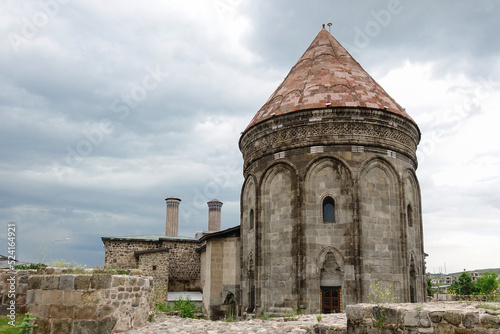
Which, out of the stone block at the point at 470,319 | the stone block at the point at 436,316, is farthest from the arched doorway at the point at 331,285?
the stone block at the point at 470,319

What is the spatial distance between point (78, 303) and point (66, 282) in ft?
1.62

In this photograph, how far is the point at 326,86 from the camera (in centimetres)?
1753

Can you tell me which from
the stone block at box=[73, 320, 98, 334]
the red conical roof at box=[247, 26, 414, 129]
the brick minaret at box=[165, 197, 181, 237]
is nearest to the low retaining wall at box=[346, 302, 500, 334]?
the stone block at box=[73, 320, 98, 334]

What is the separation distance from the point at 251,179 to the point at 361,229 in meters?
5.48

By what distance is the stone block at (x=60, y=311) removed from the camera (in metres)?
8.22

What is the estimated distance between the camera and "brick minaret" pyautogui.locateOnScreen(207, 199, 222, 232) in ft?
115

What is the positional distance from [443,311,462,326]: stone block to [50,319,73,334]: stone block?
682 centimetres

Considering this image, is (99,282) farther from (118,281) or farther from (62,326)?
(62,326)

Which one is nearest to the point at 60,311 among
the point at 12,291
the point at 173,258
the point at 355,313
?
the point at 12,291

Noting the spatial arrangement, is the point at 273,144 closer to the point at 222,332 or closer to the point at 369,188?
the point at 369,188

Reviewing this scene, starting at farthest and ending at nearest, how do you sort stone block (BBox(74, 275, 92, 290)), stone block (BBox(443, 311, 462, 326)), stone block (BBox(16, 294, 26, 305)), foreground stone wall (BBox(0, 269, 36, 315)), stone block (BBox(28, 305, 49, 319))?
stone block (BBox(16, 294, 26, 305)) < foreground stone wall (BBox(0, 269, 36, 315)) < stone block (BBox(28, 305, 49, 319)) < stone block (BBox(74, 275, 92, 290)) < stone block (BBox(443, 311, 462, 326))

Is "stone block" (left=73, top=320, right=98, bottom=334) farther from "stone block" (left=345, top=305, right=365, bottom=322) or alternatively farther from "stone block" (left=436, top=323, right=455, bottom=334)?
"stone block" (left=436, top=323, right=455, bottom=334)

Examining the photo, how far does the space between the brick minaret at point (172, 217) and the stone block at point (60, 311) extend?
78.9 feet

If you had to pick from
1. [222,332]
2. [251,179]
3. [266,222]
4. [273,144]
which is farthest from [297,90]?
[222,332]
